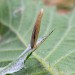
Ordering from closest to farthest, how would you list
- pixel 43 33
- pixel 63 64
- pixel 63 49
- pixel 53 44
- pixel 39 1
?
1. pixel 63 64
2. pixel 63 49
3. pixel 53 44
4. pixel 43 33
5. pixel 39 1

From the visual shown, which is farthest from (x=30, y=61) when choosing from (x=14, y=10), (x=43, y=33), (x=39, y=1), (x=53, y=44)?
→ (x=39, y=1)

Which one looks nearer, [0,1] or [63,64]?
[63,64]

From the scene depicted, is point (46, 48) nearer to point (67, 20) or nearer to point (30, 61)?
point (30, 61)

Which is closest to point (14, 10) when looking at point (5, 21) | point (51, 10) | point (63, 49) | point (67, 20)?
point (5, 21)

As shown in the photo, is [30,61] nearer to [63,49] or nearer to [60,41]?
[63,49]

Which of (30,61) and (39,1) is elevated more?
(30,61)

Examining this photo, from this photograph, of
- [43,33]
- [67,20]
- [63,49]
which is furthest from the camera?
[67,20]

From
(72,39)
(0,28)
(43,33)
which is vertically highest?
(72,39)
